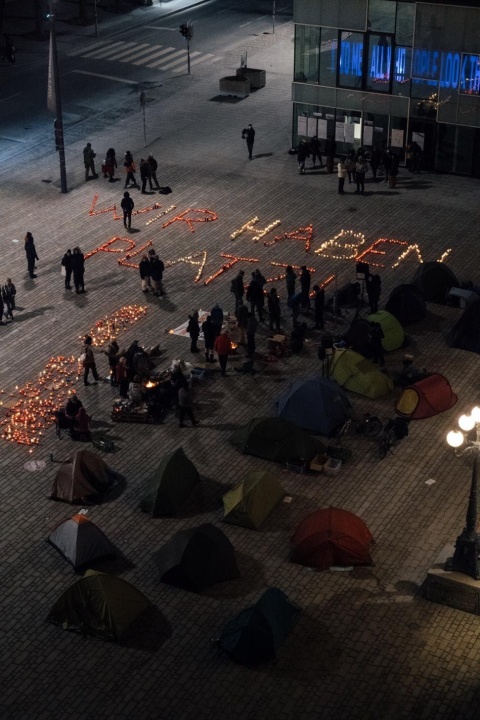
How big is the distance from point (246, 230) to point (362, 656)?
2511cm

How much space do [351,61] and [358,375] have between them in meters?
22.7

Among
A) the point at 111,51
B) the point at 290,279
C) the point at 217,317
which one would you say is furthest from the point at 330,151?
the point at 111,51

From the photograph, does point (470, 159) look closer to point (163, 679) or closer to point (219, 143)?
point (219, 143)

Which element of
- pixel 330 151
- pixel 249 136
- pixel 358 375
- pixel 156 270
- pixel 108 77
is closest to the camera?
pixel 358 375

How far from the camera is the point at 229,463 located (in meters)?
35.1

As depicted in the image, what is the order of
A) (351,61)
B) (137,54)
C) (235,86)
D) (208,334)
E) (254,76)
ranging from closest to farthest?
(208,334) → (351,61) → (235,86) → (254,76) → (137,54)

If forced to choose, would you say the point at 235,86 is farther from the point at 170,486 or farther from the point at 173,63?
the point at 170,486

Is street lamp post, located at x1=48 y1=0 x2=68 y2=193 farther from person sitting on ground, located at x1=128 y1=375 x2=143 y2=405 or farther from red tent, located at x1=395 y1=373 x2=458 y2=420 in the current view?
red tent, located at x1=395 y1=373 x2=458 y2=420

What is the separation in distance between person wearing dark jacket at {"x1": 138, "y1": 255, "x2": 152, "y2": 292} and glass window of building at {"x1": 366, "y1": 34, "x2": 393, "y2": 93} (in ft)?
54.5

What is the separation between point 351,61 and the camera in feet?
184

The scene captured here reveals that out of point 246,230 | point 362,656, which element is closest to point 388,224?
point 246,230

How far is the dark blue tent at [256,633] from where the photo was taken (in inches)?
1093

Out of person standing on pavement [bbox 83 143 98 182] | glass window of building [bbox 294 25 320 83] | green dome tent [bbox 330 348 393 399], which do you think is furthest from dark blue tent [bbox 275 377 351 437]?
glass window of building [bbox 294 25 320 83]

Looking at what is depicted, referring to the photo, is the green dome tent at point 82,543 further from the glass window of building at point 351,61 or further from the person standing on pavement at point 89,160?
the glass window of building at point 351,61
